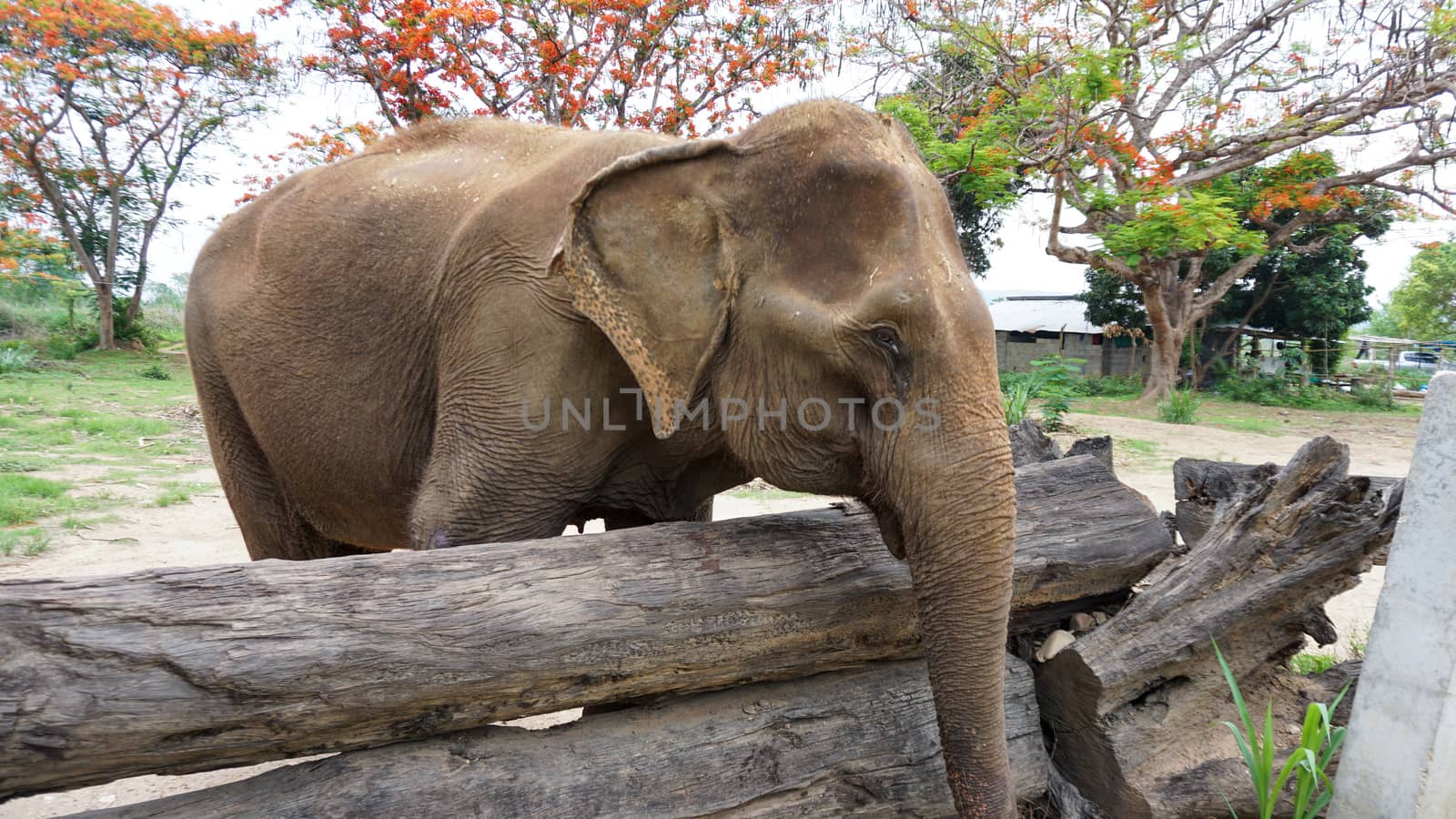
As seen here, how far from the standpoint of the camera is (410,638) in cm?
173

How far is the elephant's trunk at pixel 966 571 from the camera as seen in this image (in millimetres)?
1807

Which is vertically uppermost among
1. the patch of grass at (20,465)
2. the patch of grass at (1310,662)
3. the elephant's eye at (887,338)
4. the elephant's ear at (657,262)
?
the elephant's ear at (657,262)

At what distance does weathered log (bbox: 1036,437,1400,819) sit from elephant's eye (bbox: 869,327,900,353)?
1.33m

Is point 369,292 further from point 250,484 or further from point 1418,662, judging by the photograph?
point 1418,662

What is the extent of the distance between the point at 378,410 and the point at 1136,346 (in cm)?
2212

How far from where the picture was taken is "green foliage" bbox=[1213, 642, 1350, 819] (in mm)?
2338

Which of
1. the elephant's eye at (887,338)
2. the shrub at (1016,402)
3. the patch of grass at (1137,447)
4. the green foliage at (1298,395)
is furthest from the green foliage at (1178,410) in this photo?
the elephant's eye at (887,338)

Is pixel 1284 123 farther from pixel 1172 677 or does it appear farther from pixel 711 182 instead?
pixel 711 182

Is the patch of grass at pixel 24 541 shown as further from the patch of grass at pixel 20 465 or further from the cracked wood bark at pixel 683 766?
the cracked wood bark at pixel 683 766

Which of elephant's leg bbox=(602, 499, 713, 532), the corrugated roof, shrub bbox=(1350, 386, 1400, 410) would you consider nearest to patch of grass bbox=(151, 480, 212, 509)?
elephant's leg bbox=(602, 499, 713, 532)

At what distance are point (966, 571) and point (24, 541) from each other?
6457mm

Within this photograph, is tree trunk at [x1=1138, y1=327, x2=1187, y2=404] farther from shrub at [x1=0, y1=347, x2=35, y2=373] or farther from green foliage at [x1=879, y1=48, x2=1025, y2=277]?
shrub at [x1=0, y1=347, x2=35, y2=373]

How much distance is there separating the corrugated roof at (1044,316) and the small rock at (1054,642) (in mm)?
20740

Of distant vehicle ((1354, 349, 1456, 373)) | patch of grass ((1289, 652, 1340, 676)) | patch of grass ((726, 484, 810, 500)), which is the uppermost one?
distant vehicle ((1354, 349, 1456, 373))
